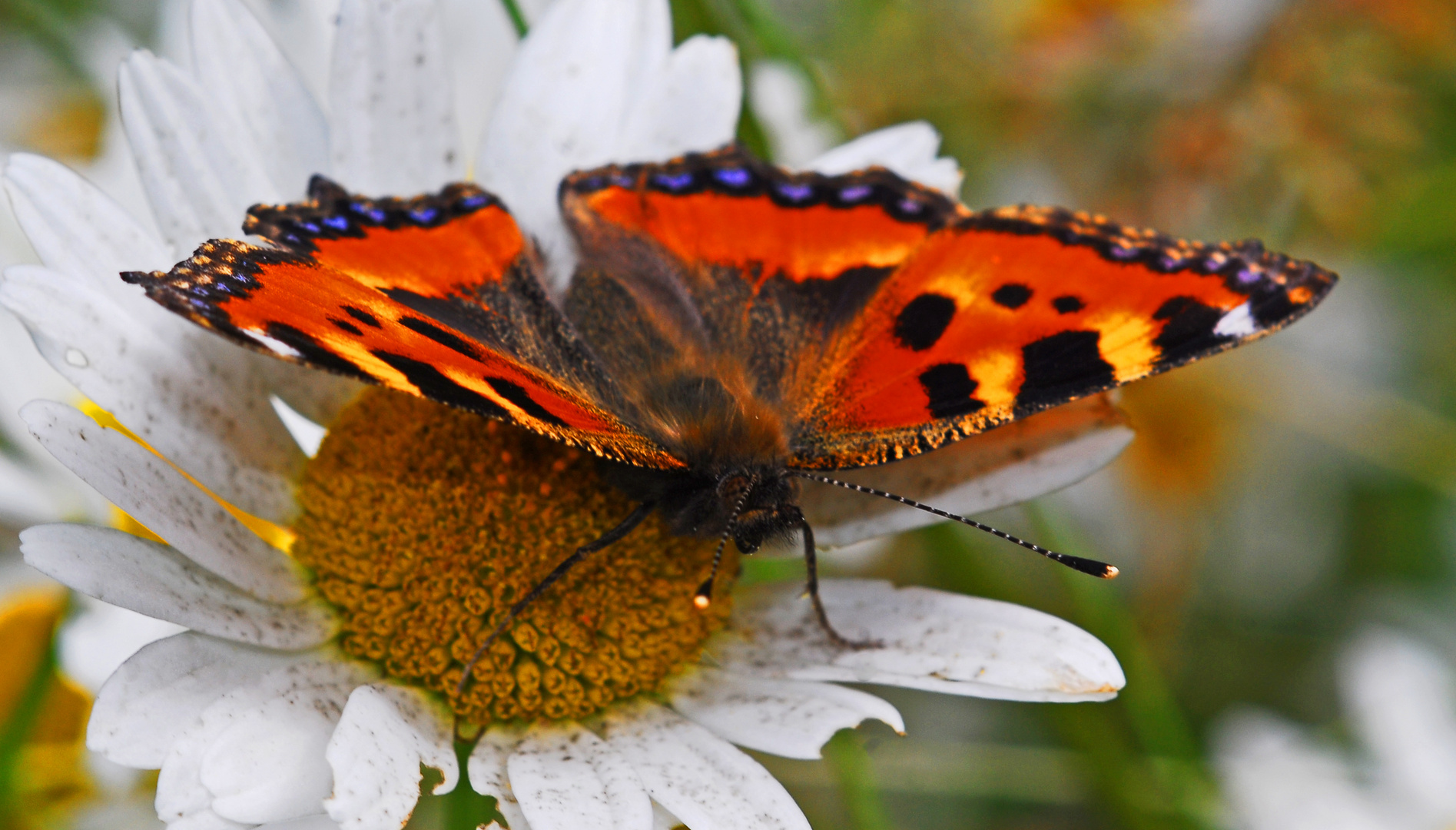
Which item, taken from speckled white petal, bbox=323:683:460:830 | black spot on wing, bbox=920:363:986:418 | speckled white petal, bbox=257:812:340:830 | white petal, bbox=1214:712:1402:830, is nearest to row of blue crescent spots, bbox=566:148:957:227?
black spot on wing, bbox=920:363:986:418

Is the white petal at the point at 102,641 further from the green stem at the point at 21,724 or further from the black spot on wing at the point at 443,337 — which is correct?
the black spot on wing at the point at 443,337

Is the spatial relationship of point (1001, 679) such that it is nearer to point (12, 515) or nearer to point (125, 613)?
point (125, 613)

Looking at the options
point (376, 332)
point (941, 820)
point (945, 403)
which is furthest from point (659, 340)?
point (941, 820)

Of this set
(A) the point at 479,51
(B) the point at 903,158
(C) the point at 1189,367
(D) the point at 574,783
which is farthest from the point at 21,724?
(C) the point at 1189,367

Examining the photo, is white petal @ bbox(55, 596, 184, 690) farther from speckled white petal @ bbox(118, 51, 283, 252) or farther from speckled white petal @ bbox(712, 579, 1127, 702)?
speckled white petal @ bbox(712, 579, 1127, 702)

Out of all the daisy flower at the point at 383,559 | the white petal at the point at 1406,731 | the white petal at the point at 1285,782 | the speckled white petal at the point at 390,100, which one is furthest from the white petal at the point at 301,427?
the white petal at the point at 1406,731
